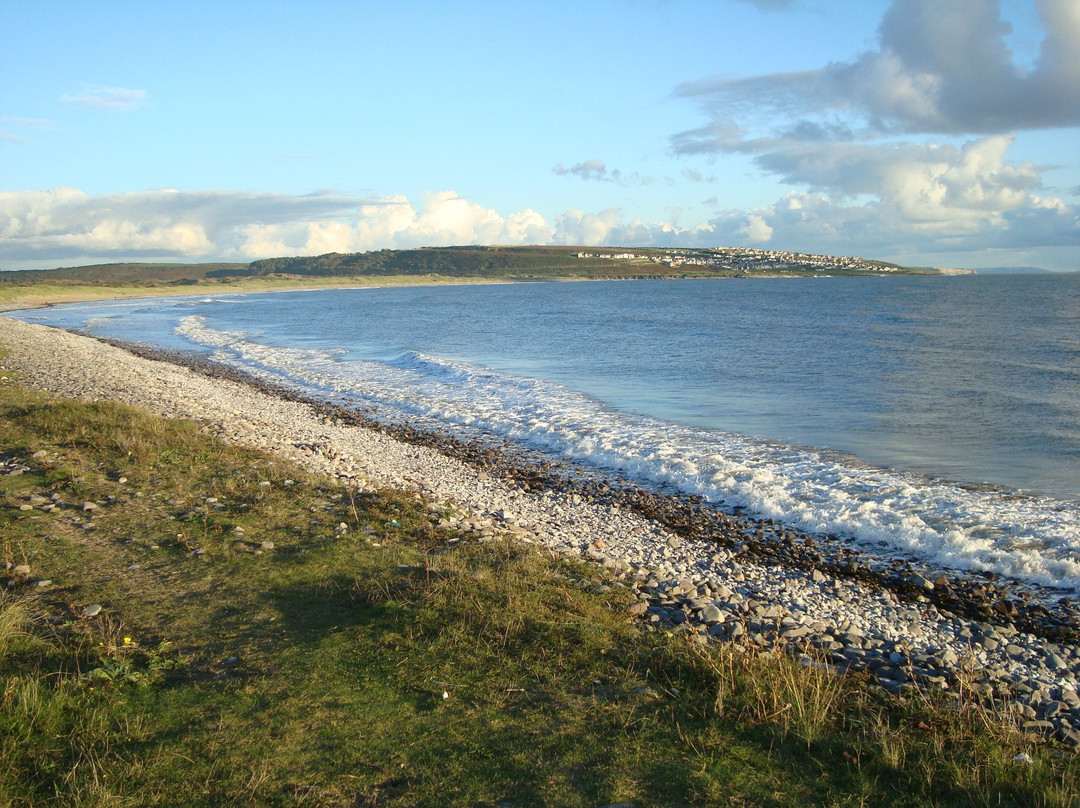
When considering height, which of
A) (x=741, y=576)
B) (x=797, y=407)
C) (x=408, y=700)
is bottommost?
(x=741, y=576)

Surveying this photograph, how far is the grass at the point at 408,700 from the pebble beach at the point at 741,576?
85 cm

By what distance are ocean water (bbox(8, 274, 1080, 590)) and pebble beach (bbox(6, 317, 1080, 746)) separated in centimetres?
111

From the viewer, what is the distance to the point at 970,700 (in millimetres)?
5723

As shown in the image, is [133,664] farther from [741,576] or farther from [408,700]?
[741,576]

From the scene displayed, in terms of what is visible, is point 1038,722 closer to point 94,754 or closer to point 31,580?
point 94,754

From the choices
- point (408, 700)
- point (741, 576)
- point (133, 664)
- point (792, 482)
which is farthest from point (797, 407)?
point (133, 664)

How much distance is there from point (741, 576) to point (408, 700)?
5681mm

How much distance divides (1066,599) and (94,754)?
10877 millimetres

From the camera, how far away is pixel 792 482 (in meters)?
14.1

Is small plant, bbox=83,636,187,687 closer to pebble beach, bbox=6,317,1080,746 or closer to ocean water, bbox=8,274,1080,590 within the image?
pebble beach, bbox=6,317,1080,746

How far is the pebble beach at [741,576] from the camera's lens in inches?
276

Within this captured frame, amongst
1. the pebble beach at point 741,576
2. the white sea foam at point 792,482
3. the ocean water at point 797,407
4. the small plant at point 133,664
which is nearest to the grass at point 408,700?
the small plant at point 133,664

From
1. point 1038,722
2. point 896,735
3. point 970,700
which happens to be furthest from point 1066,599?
point 896,735

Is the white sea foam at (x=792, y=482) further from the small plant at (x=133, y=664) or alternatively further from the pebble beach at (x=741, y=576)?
the small plant at (x=133, y=664)
